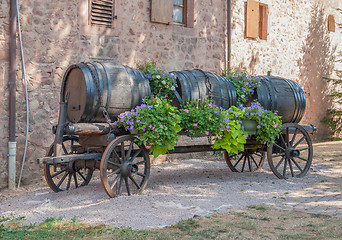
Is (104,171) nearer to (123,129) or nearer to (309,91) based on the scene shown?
(123,129)

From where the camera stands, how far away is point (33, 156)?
706 centimetres

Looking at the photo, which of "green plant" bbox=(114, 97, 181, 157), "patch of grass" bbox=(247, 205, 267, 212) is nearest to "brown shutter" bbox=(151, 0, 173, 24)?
"green plant" bbox=(114, 97, 181, 157)

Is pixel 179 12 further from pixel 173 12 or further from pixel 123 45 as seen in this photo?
pixel 123 45

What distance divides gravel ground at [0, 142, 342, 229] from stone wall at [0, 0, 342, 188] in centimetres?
122

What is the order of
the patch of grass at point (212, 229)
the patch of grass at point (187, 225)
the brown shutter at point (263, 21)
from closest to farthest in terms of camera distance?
the patch of grass at point (212, 229), the patch of grass at point (187, 225), the brown shutter at point (263, 21)

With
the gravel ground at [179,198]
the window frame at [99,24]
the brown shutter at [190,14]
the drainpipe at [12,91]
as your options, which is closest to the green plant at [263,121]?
the gravel ground at [179,198]

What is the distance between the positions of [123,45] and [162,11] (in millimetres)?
1222

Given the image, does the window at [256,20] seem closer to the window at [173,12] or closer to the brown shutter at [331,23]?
the window at [173,12]

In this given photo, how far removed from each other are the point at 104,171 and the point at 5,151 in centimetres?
244

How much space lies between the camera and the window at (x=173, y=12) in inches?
345

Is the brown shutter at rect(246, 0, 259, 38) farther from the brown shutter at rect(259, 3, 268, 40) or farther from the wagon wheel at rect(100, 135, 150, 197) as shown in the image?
the wagon wheel at rect(100, 135, 150, 197)

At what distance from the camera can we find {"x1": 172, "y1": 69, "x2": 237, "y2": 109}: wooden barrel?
6.02m

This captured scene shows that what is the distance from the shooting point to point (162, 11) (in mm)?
8859

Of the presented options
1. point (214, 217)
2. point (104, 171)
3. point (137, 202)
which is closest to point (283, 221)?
point (214, 217)
